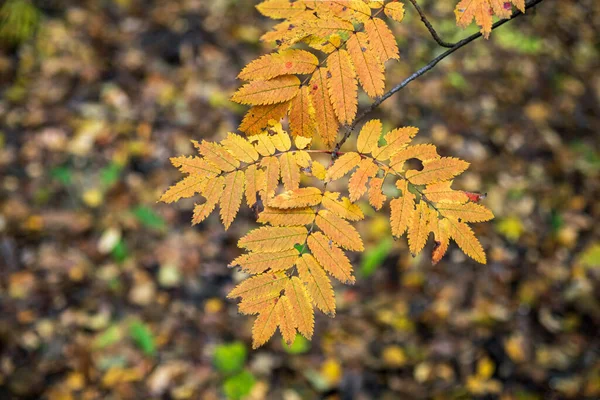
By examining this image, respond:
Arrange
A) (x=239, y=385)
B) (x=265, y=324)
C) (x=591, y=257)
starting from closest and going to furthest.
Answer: (x=265, y=324) → (x=239, y=385) → (x=591, y=257)

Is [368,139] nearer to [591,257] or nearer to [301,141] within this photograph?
[301,141]

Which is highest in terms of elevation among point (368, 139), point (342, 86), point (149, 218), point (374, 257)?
point (342, 86)

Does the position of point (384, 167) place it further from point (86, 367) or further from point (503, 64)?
point (503, 64)

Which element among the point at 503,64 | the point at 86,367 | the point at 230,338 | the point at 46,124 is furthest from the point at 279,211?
the point at 503,64

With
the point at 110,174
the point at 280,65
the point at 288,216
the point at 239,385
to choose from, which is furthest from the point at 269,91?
the point at 110,174

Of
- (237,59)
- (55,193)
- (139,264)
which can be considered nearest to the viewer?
(139,264)

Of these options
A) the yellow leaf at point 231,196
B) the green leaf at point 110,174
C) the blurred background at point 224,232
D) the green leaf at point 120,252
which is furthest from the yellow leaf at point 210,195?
the green leaf at point 110,174
